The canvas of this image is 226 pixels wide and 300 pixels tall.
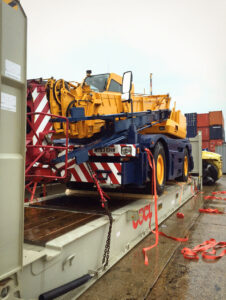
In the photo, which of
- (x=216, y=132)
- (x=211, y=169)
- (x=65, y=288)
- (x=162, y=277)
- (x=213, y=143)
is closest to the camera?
(x=65, y=288)

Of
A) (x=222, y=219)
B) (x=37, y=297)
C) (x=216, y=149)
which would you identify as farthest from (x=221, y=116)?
(x=37, y=297)

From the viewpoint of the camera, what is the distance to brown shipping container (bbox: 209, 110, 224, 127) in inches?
905

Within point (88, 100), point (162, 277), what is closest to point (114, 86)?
point (88, 100)

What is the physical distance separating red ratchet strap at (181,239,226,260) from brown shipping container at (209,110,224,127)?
66.7 ft

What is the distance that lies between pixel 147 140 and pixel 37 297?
3249mm

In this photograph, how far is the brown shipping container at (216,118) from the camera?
75.4ft

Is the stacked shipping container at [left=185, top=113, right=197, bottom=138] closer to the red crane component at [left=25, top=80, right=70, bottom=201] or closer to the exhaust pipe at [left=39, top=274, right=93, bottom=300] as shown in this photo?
the red crane component at [left=25, top=80, right=70, bottom=201]

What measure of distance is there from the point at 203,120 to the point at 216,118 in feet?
3.60

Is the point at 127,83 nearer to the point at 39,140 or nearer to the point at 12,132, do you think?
the point at 39,140

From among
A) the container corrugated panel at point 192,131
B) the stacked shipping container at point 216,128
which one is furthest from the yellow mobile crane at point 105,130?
the container corrugated panel at point 192,131

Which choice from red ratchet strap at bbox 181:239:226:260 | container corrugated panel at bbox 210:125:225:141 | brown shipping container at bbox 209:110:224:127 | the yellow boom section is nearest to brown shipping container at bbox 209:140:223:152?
container corrugated panel at bbox 210:125:225:141

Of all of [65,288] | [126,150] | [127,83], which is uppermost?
[127,83]

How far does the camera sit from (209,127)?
23.2 m

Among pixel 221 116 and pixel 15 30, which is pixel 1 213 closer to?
pixel 15 30
